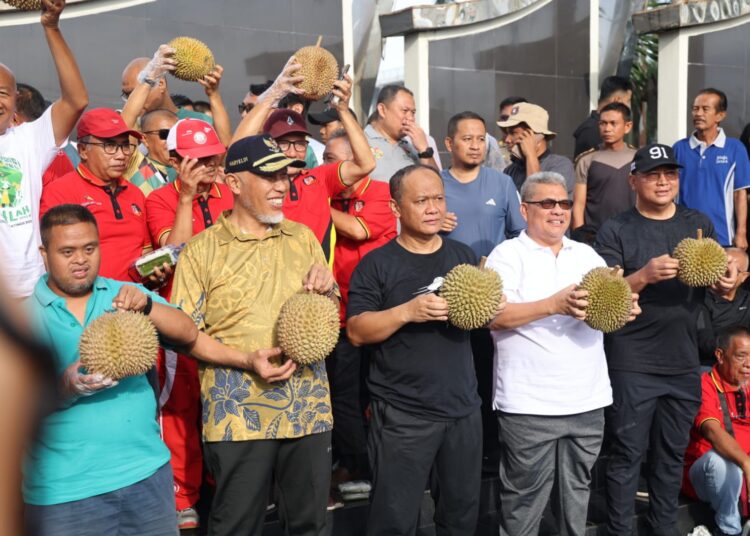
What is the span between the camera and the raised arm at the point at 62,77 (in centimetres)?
483

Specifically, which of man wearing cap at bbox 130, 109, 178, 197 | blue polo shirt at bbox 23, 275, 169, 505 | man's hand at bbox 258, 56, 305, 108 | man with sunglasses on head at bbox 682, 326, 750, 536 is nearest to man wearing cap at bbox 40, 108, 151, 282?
man wearing cap at bbox 130, 109, 178, 197

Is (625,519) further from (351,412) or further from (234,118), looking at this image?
(234,118)

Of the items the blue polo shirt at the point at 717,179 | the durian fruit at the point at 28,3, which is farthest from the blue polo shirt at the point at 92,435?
the blue polo shirt at the point at 717,179

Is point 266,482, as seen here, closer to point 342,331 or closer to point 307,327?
point 307,327

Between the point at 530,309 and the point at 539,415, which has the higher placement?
the point at 530,309

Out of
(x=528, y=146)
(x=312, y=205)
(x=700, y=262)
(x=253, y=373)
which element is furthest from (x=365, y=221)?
(x=528, y=146)

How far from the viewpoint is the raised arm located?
15.9ft

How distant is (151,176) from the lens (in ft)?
18.9

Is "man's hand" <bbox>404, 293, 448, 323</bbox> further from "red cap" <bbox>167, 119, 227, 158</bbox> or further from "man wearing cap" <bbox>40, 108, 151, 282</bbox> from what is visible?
"man wearing cap" <bbox>40, 108, 151, 282</bbox>

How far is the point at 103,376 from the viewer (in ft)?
12.0

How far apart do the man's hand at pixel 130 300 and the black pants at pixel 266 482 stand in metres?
0.79

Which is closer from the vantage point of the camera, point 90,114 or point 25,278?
point 25,278

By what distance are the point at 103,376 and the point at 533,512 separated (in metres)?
2.56

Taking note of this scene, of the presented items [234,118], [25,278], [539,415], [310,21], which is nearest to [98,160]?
[25,278]
